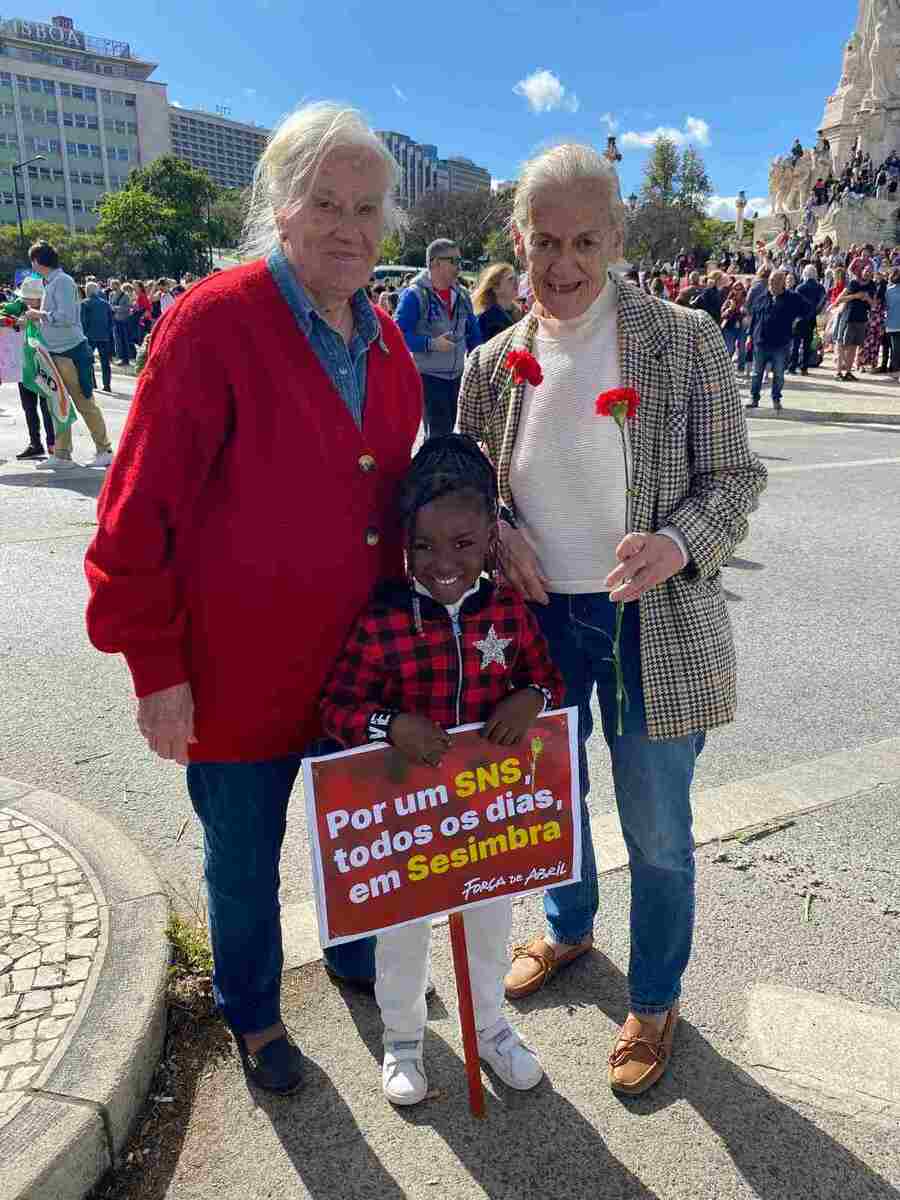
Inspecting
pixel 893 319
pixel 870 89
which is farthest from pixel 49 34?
pixel 893 319

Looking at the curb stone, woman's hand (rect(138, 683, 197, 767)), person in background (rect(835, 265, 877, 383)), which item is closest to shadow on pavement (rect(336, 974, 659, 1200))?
the curb stone

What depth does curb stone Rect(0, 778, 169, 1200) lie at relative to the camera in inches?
71.4

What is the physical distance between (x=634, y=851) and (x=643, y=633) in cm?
53

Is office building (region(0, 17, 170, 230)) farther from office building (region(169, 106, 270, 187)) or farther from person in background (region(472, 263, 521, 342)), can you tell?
person in background (region(472, 263, 521, 342))

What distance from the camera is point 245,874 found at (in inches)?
82.0

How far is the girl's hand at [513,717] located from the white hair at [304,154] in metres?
1.04

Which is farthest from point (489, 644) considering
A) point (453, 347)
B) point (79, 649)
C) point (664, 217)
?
point (664, 217)

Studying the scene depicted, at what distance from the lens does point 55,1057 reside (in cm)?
202

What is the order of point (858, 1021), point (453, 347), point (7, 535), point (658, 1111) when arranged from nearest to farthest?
point (658, 1111) → point (858, 1021) → point (7, 535) → point (453, 347)

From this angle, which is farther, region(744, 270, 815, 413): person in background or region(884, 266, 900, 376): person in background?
region(884, 266, 900, 376): person in background

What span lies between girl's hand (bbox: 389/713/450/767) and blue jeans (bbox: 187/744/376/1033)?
0.23 meters

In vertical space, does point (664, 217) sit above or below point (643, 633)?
above

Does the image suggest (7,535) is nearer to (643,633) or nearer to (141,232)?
(643,633)

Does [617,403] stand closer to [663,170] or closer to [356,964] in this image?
[356,964]
